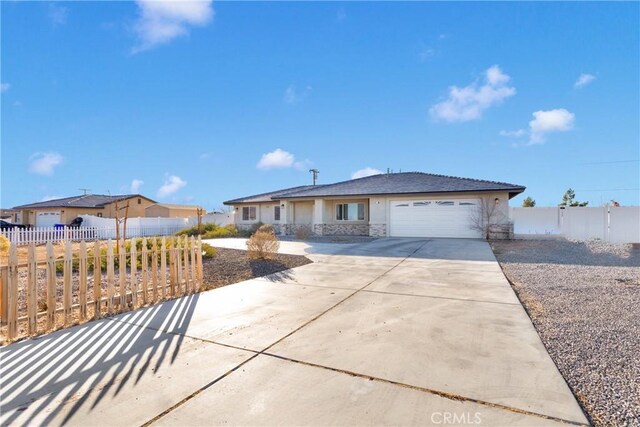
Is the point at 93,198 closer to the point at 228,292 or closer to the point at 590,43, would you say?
the point at 228,292

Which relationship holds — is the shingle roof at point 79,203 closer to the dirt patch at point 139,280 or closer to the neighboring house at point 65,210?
the neighboring house at point 65,210

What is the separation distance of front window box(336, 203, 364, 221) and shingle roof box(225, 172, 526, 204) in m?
1.25

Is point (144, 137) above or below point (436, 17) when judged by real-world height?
below

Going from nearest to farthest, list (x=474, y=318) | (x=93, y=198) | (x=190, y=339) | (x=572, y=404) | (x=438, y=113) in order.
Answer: (x=572, y=404)
(x=190, y=339)
(x=474, y=318)
(x=438, y=113)
(x=93, y=198)

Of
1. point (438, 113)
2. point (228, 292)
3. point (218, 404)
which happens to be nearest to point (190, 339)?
point (218, 404)

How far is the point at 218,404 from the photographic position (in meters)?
2.56

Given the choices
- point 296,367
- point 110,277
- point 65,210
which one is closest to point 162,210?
point 65,210

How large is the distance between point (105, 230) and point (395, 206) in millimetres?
21610

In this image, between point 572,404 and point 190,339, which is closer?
point 572,404

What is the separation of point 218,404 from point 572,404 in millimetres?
2863

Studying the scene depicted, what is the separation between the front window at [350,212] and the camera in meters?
23.1

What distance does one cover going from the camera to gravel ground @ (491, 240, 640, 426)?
267 cm

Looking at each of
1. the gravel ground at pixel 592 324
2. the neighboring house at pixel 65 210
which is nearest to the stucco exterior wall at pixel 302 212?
the gravel ground at pixel 592 324

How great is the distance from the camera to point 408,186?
830 inches
